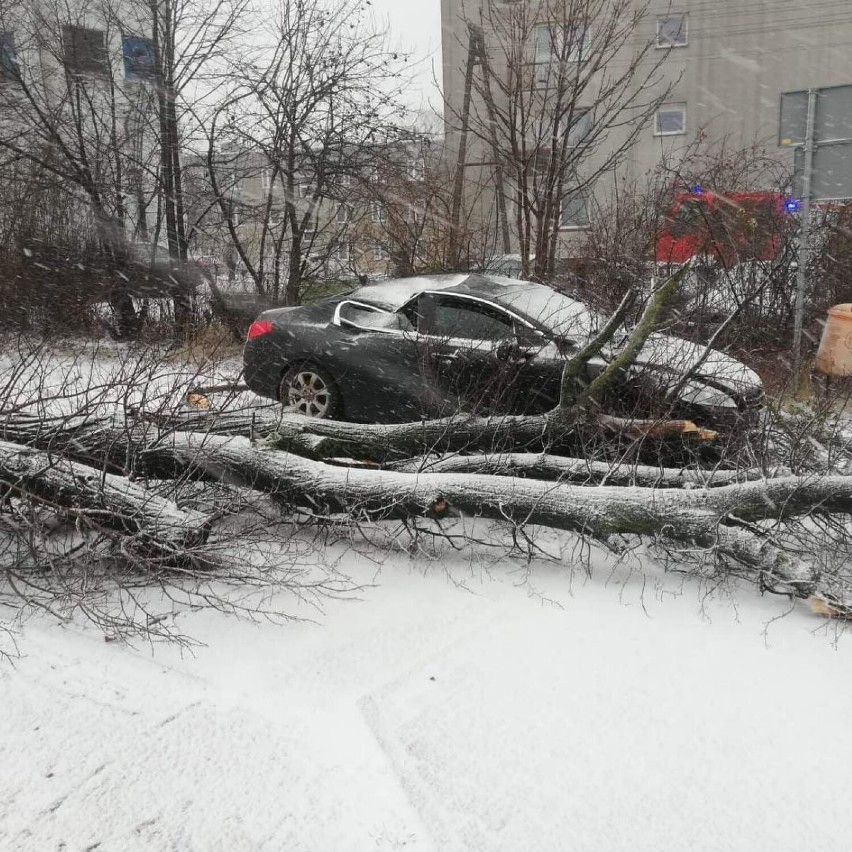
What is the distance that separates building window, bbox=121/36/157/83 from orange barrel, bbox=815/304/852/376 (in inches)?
399

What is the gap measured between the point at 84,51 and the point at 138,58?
2.50ft

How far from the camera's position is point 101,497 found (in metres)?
3.66

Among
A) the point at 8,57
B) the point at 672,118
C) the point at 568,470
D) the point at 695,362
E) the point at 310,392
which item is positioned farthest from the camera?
the point at 672,118

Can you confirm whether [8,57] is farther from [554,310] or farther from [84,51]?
[554,310]

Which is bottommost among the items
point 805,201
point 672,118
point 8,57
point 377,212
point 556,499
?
point 556,499

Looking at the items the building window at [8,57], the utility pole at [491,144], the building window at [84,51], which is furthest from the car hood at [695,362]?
the building window at [8,57]

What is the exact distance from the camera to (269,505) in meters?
4.40

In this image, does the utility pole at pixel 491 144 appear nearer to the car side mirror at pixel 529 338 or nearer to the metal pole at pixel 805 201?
the metal pole at pixel 805 201

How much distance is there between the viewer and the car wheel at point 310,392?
253 inches

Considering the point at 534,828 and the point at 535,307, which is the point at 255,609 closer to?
the point at 534,828

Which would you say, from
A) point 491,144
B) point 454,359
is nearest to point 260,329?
point 454,359

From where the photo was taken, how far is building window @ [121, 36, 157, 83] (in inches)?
450

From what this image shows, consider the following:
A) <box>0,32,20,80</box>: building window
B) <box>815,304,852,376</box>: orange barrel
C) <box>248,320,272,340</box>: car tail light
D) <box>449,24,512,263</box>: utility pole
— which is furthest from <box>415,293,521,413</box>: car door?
<box>0,32,20,80</box>: building window

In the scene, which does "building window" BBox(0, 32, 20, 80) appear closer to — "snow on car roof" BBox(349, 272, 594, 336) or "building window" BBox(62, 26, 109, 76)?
"building window" BBox(62, 26, 109, 76)
